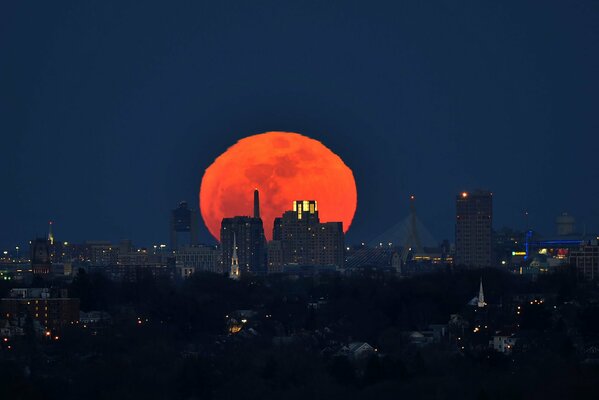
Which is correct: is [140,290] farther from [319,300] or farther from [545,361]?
[545,361]

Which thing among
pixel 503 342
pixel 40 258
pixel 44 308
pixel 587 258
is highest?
pixel 40 258

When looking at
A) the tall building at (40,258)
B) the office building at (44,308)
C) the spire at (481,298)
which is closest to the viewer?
the office building at (44,308)

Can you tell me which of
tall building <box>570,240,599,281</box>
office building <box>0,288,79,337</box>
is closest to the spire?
office building <box>0,288,79,337</box>

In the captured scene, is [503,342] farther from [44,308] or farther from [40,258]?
[40,258]

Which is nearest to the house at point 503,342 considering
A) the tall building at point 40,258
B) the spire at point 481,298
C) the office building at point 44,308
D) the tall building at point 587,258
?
the spire at point 481,298

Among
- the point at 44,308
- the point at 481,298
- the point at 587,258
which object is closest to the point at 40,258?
the point at 587,258

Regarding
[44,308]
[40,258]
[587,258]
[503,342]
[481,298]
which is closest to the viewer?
[503,342]

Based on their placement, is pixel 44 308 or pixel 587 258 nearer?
pixel 44 308

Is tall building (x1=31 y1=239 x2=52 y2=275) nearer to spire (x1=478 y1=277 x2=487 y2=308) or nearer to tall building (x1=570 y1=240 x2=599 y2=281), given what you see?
tall building (x1=570 y1=240 x2=599 y2=281)

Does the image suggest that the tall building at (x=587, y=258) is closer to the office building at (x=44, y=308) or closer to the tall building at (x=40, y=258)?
the tall building at (x=40, y=258)

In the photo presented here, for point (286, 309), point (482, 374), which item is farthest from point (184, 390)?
point (286, 309)
